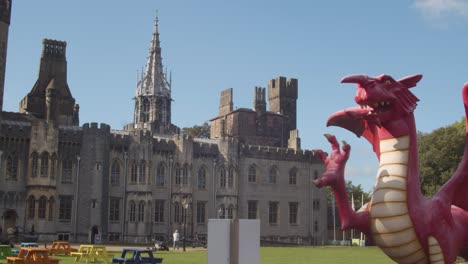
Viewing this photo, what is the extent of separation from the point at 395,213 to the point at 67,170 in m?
40.3

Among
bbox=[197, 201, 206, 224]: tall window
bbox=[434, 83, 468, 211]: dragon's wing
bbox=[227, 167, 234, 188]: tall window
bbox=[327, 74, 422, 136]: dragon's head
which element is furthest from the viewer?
bbox=[227, 167, 234, 188]: tall window

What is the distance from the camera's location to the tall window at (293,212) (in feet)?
181

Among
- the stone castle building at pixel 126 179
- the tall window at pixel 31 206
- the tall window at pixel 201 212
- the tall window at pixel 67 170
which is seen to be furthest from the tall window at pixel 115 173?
the tall window at pixel 201 212

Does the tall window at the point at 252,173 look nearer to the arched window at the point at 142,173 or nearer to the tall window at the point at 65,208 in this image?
the arched window at the point at 142,173

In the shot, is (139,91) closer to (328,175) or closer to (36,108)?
(36,108)

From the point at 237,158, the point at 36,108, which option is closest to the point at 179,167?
the point at 237,158

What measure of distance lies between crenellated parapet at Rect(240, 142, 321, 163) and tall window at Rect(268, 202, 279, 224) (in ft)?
13.1

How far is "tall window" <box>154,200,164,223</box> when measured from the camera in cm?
4891

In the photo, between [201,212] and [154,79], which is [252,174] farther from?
[154,79]

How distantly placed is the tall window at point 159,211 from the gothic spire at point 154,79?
33921mm

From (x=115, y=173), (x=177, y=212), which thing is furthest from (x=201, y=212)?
(x=115, y=173)

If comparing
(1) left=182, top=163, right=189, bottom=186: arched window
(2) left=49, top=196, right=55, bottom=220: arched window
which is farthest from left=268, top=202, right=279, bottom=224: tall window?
(2) left=49, top=196, right=55, bottom=220: arched window

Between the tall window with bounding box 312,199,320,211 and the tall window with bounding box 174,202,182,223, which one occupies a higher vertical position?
the tall window with bounding box 312,199,320,211

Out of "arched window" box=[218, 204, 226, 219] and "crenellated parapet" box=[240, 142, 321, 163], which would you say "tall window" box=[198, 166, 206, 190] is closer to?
"arched window" box=[218, 204, 226, 219]
